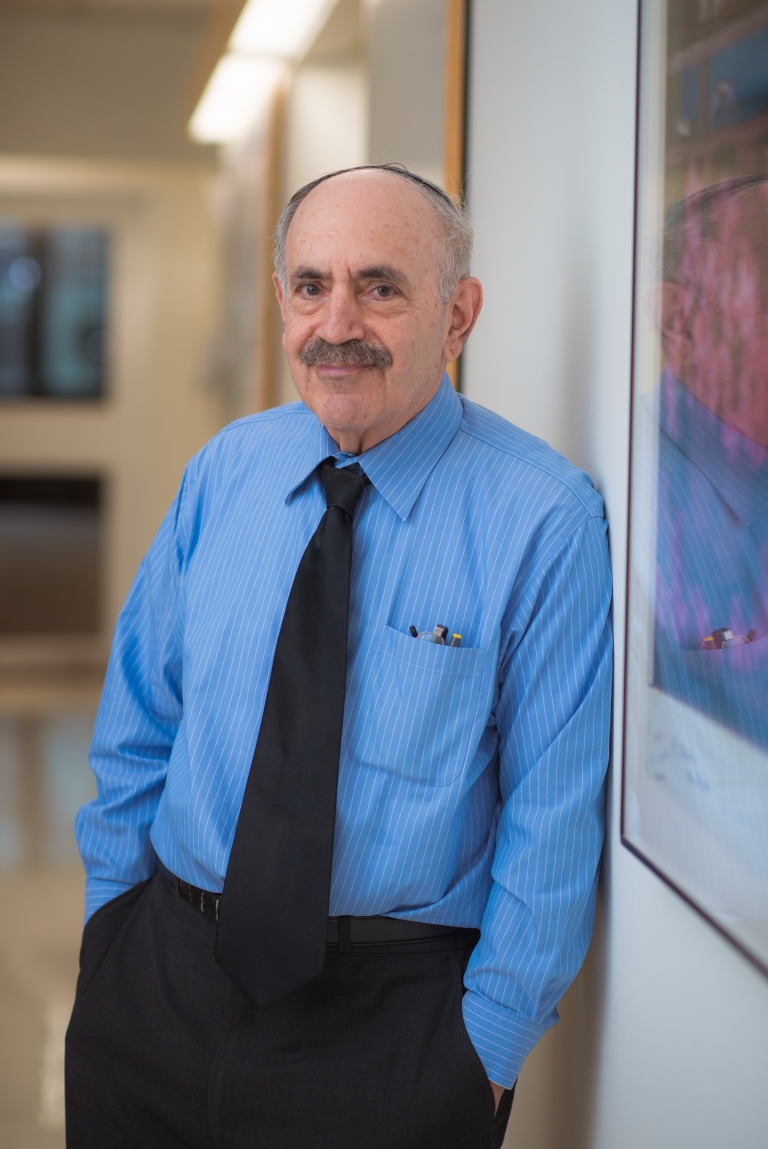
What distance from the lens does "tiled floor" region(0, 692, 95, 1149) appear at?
233 centimetres

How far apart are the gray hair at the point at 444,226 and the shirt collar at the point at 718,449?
41 centimetres

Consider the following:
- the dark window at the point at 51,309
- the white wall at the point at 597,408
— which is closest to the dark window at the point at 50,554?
the dark window at the point at 51,309

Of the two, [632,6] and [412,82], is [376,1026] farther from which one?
[412,82]

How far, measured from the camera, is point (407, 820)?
3.74 ft

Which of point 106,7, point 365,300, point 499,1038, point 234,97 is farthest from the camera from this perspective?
point 106,7

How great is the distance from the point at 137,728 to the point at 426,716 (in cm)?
54

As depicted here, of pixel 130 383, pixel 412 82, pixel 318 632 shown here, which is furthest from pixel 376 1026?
pixel 130 383

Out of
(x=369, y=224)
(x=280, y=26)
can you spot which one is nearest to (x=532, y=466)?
(x=369, y=224)

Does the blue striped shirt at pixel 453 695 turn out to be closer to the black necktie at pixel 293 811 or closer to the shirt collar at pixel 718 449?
the black necktie at pixel 293 811

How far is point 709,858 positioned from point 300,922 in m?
0.48

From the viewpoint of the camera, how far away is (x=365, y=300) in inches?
47.8

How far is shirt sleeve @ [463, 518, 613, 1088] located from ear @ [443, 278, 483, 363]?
306 mm

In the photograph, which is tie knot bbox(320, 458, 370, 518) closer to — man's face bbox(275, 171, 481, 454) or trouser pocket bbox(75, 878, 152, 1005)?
man's face bbox(275, 171, 481, 454)

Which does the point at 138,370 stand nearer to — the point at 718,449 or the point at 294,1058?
the point at 294,1058
